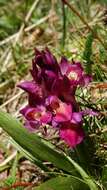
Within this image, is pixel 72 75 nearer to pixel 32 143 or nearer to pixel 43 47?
pixel 32 143

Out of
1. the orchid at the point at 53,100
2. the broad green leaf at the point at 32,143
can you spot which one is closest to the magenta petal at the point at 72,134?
the orchid at the point at 53,100

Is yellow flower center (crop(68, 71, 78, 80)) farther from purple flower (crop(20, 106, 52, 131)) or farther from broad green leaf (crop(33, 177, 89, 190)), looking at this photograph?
broad green leaf (crop(33, 177, 89, 190))

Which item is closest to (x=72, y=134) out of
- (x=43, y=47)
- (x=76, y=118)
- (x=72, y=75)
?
(x=76, y=118)

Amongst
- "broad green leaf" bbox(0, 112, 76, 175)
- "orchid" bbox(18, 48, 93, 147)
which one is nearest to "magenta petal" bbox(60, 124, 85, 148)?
"orchid" bbox(18, 48, 93, 147)

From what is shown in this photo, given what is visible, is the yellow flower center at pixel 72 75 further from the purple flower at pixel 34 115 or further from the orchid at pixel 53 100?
the purple flower at pixel 34 115

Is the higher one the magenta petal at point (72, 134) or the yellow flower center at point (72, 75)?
the yellow flower center at point (72, 75)
